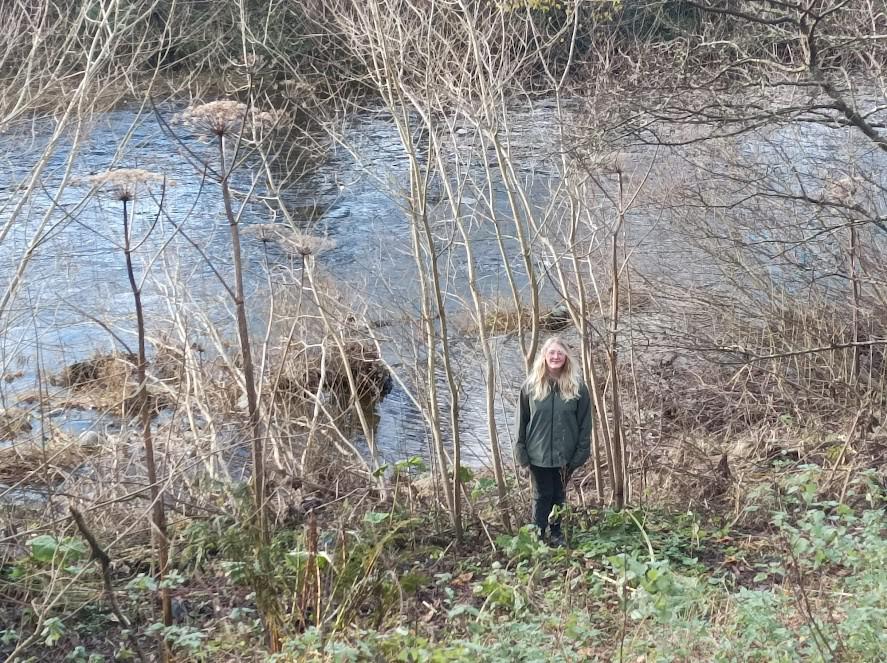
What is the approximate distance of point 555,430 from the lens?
21.9ft

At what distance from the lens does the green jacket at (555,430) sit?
262 inches

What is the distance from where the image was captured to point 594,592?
17.1 feet

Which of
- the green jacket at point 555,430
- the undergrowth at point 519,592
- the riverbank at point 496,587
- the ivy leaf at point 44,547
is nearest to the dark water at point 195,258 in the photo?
the green jacket at point 555,430

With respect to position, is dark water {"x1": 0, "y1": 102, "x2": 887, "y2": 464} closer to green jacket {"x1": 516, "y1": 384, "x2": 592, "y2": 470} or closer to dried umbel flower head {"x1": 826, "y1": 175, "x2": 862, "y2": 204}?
dried umbel flower head {"x1": 826, "y1": 175, "x2": 862, "y2": 204}

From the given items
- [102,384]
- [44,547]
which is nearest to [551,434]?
[44,547]

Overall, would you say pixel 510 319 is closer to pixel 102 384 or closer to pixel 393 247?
pixel 393 247

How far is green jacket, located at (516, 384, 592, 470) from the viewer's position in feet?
21.8

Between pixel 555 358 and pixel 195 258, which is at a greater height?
pixel 555 358

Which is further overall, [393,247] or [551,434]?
[393,247]

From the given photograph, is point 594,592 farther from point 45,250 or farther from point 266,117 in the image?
point 45,250

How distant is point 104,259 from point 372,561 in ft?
33.3

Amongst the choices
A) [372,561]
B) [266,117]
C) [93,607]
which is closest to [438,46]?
[266,117]

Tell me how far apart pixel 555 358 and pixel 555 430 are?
516 mm

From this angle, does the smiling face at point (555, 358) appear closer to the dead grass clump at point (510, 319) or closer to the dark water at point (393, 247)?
the dark water at point (393, 247)
